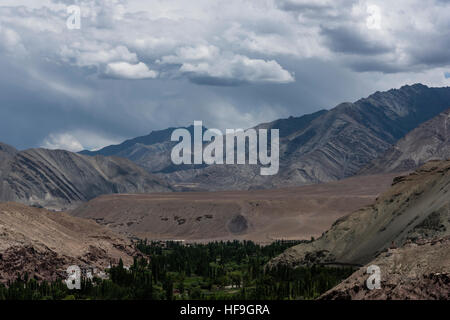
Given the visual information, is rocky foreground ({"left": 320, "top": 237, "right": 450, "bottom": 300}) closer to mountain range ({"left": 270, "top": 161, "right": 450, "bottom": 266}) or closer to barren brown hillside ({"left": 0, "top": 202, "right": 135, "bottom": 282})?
mountain range ({"left": 270, "top": 161, "right": 450, "bottom": 266})

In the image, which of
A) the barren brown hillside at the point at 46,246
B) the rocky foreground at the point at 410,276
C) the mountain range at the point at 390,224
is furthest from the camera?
the barren brown hillside at the point at 46,246

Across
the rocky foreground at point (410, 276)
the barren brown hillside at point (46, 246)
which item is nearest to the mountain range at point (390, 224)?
the barren brown hillside at point (46, 246)

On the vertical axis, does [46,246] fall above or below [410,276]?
above

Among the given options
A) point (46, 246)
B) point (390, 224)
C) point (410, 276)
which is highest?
point (390, 224)

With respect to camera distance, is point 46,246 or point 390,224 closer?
point 46,246

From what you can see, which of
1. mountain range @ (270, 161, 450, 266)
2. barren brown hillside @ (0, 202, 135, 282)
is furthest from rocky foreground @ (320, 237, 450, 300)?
barren brown hillside @ (0, 202, 135, 282)

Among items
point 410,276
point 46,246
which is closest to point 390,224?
point 46,246

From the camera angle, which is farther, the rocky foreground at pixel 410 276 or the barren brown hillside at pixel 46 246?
the barren brown hillside at pixel 46 246

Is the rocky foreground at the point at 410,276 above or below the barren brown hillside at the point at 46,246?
below

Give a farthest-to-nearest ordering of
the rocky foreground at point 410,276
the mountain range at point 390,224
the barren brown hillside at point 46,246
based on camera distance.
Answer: the barren brown hillside at point 46,246 → the mountain range at point 390,224 → the rocky foreground at point 410,276

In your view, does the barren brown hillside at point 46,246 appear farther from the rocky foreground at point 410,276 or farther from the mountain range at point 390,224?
the rocky foreground at point 410,276

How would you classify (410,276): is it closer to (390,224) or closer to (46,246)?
(390,224)
